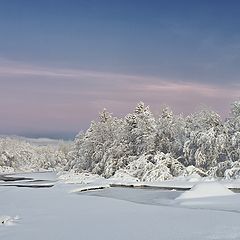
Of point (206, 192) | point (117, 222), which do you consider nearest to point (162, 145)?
point (206, 192)

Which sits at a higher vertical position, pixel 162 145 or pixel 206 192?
pixel 162 145

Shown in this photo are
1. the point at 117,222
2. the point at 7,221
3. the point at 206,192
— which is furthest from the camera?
the point at 206,192

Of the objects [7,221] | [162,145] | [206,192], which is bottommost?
[206,192]

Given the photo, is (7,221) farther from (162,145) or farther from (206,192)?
(162,145)

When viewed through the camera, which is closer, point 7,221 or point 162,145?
point 7,221

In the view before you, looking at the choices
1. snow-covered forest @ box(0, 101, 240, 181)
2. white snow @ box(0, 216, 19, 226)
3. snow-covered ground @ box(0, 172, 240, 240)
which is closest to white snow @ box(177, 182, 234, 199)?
snow-covered ground @ box(0, 172, 240, 240)

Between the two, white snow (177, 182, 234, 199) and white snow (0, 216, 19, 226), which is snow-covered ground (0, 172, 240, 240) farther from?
white snow (177, 182, 234, 199)

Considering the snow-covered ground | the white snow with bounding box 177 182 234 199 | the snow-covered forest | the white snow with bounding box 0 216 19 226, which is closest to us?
the snow-covered ground

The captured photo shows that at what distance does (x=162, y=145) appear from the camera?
60094 mm

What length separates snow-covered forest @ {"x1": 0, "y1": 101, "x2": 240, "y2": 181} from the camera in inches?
2025

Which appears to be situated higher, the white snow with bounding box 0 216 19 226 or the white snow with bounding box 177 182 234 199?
the white snow with bounding box 0 216 19 226

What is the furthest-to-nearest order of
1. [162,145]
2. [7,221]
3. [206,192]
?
[162,145]
[206,192]
[7,221]

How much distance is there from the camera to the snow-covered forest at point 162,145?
51438 mm

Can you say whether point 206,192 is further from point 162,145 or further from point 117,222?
point 162,145
